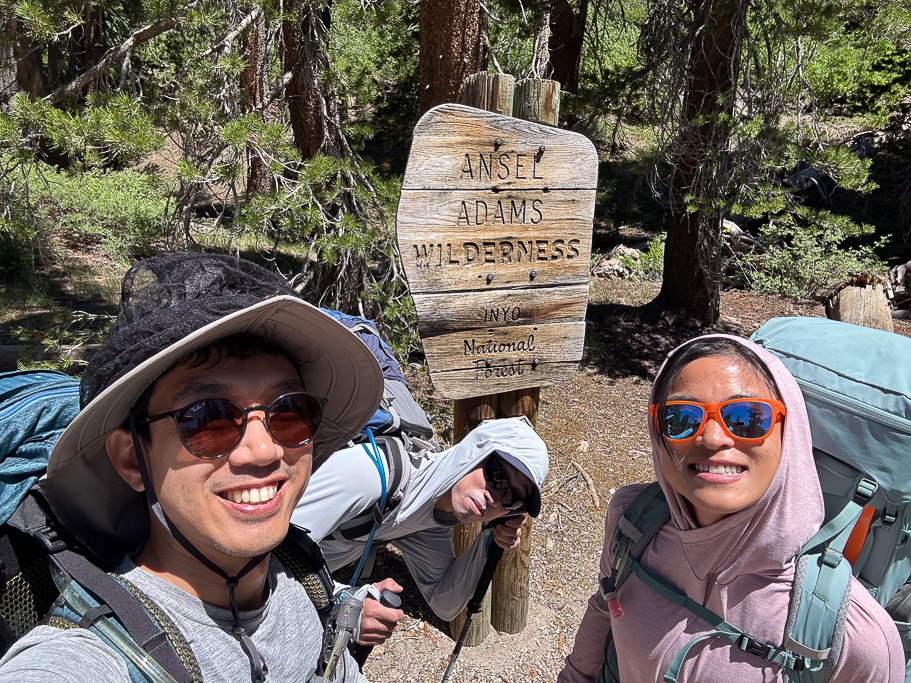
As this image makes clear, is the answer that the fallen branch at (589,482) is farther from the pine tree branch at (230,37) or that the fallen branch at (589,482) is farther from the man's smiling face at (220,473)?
the man's smiling face at (220,473)

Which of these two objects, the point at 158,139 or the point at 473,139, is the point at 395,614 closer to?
the point at 473,139

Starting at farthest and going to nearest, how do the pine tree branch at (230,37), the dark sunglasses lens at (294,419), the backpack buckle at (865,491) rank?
1. the pine tree branch at (230,37)
2. the backpack buckle at (865,491)
3. the dark sunglasses lens at (294,419)

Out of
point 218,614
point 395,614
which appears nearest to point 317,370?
point 218,614

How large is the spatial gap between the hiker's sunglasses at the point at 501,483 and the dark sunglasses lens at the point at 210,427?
99 cm

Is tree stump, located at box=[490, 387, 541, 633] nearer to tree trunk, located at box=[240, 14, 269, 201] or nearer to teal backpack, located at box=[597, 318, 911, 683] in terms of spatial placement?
teal backpack, located at box=[597, 318, 911, 683]

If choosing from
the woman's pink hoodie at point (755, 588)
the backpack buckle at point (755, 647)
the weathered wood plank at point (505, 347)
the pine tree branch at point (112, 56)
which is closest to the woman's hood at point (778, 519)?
the woman's pink hoodie at point (755, 588)

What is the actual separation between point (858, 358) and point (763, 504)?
451mm

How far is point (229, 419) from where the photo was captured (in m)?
1.17

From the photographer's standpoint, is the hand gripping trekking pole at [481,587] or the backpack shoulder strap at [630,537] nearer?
the backpack shoulder strap at [630,537]

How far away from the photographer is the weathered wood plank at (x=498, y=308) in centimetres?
238

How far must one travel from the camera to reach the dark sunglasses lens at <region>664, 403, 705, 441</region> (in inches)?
58.9

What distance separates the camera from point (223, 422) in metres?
1.16

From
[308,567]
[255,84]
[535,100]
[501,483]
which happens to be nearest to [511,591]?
[501,483]

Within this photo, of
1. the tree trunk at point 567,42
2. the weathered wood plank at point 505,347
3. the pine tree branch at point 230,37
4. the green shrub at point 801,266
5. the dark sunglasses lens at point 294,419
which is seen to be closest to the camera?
the dark sunglasses lens at point 294,419
